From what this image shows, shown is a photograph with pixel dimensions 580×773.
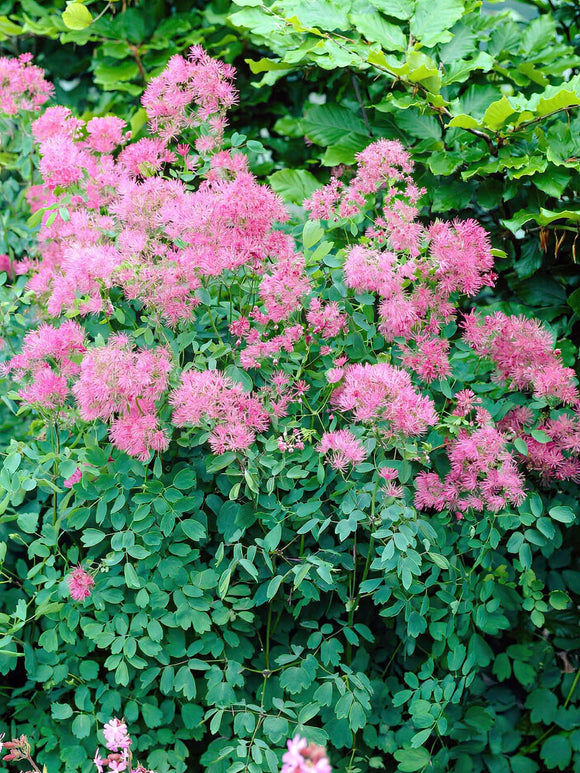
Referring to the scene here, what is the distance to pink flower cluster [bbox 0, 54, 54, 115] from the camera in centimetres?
192

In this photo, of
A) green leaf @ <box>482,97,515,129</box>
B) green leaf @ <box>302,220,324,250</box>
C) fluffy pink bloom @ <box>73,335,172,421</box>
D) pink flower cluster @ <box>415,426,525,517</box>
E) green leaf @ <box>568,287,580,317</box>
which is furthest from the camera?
green leaf @ <box>568,287,580,317</box>

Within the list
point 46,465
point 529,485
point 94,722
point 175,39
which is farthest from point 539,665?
point 175,39

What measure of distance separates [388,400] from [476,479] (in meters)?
0.29

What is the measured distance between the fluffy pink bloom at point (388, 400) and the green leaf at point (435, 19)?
99 centimetres

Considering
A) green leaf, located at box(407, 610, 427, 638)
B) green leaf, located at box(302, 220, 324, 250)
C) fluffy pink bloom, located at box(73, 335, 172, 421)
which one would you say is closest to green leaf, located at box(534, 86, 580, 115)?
green leaf, located at box(302, 220, 324, 250)

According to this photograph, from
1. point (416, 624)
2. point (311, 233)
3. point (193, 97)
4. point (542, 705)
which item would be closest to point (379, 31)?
point (193, 97)

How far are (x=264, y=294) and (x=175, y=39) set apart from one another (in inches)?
64.1

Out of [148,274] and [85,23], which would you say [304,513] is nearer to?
[148,274]

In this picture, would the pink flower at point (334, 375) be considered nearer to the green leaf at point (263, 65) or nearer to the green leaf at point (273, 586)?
the green leaf at point (273, 586)

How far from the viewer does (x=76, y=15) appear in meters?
2.00

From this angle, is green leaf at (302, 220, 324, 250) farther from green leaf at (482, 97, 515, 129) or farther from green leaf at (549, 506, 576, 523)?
green leaf at (549, 506, 576, 523)

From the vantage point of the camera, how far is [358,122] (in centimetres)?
211

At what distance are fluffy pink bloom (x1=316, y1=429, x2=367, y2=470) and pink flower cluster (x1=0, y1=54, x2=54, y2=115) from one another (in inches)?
47.1

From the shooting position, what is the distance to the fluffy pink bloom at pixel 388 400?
4.33ft
